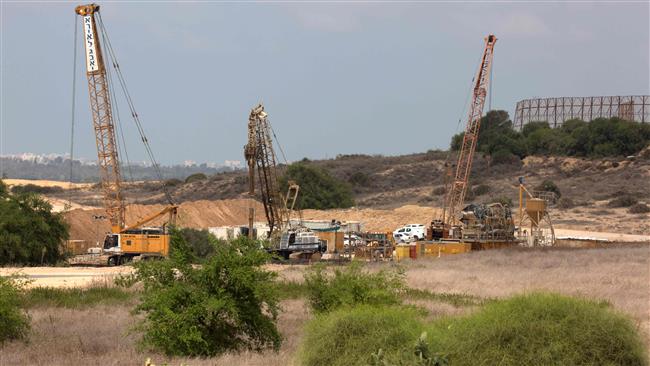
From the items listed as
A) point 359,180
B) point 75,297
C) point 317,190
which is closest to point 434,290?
point 75,297

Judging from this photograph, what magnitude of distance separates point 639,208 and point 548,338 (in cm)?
8072

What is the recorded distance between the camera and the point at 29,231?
55.9 meters

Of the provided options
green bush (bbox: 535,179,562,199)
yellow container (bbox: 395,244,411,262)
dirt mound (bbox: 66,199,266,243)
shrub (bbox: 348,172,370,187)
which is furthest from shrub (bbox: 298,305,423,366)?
shrub (bbox: 348,172,370,187)

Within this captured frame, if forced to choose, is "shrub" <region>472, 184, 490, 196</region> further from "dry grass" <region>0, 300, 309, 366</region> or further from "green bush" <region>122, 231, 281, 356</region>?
"green bush" <region>122, 231, 281, 356</region>

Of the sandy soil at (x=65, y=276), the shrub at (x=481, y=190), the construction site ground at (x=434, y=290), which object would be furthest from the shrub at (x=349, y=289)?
the shrub at (x=481, y=190)

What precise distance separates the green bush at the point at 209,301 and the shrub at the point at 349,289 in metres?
2.37

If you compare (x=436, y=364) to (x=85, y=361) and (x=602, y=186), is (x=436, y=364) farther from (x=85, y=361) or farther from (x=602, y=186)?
(x=602, y=186)

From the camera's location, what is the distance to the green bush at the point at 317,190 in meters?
111

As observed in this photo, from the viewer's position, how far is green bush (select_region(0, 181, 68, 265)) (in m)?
54.6

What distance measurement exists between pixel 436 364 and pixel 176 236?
9.22 meters

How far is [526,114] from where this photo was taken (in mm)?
154250

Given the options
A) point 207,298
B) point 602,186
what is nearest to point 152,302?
point 207,298

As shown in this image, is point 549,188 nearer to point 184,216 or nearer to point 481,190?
point 481,190

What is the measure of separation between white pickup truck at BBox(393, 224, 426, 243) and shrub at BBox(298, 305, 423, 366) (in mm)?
53221
